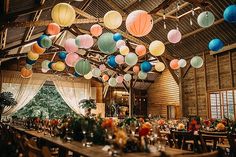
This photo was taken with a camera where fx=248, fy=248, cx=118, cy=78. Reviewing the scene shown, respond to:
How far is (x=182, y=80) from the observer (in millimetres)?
11102

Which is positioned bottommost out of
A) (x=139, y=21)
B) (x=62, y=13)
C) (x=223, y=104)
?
(x=223, y=104)

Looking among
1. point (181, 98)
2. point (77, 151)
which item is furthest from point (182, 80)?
point (77, 151)

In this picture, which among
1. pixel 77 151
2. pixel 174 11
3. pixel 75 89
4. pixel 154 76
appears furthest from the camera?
pixel 154 76

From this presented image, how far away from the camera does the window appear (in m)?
8.64

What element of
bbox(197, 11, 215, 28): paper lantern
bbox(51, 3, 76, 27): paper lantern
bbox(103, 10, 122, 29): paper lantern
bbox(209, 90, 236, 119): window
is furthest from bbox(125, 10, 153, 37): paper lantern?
bbox(209, 90, 236, 119): window

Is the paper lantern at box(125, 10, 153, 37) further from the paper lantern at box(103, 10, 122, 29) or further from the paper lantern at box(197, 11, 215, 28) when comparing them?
the paper lantern at box(197, 11, 215, 28)

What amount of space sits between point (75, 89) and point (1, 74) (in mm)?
3774

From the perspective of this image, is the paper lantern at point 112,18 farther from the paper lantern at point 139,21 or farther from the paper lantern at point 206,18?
the paper lantern at point 206,18

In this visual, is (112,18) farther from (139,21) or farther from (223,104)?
(223,104)

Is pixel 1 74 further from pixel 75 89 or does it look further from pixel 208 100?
pixel 208 100

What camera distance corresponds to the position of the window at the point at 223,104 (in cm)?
864

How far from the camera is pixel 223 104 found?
901 cm

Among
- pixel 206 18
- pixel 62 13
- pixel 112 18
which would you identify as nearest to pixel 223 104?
pixel 206 18

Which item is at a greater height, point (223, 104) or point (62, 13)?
point (62, 13)
